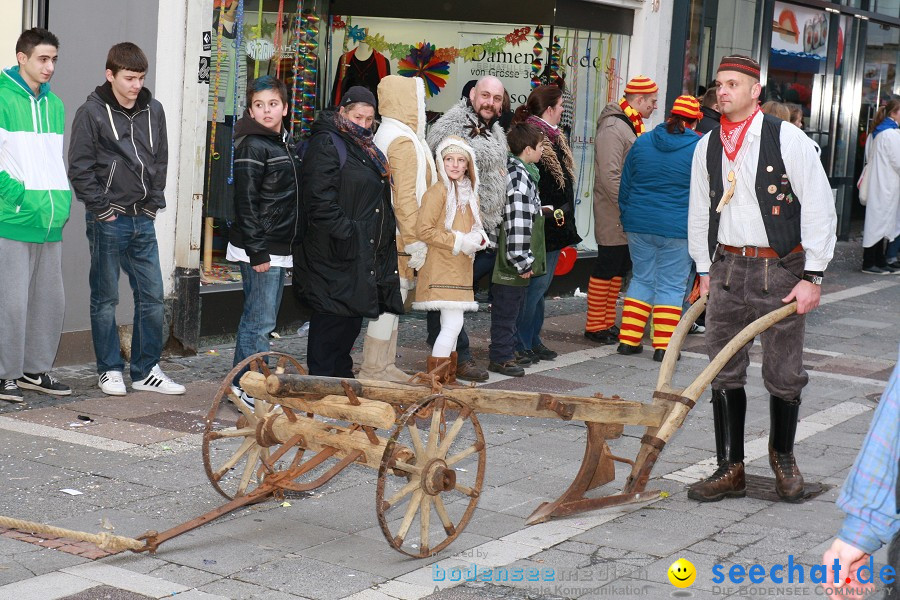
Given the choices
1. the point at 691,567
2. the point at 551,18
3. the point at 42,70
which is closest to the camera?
the point at 691,567

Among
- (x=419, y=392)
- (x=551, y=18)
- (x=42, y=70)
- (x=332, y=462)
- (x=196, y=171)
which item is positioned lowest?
(x=332, y=462)

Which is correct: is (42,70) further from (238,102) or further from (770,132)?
(770,132)

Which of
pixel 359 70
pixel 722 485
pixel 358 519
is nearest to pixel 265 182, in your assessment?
pixel 358 519

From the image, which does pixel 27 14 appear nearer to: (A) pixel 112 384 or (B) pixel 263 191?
(B) pixel 263 191

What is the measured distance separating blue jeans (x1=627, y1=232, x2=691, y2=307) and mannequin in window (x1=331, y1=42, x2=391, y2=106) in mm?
3671

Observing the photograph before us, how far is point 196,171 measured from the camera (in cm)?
908

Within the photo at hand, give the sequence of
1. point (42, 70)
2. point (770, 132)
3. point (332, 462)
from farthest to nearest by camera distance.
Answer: point (42, 70) < point (332, 462) < point (770, 132)

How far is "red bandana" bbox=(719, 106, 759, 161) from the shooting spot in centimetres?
609

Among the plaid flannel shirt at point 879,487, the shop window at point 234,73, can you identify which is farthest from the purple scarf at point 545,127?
the plaid flannel shirt at point 879,487

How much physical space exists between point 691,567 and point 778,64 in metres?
13.6

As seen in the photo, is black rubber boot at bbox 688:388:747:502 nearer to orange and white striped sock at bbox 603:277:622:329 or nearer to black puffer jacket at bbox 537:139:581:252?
black puffer jacket at bbox 537:139:581:252

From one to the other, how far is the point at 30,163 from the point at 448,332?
2.79m

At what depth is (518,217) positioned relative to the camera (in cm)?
874

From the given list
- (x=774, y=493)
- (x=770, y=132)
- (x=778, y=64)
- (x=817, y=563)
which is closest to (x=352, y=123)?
(x=770, y=132)
